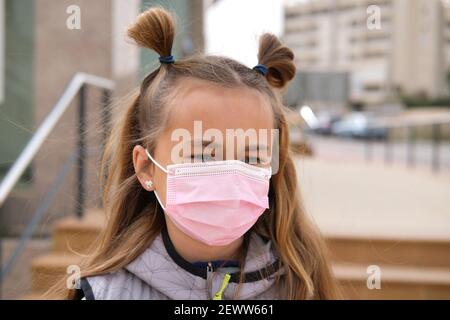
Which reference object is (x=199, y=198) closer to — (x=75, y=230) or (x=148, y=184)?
(x=148, y=184)

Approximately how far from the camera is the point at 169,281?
124 cm

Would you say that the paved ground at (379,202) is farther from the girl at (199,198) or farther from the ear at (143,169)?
the ear at (143,169)

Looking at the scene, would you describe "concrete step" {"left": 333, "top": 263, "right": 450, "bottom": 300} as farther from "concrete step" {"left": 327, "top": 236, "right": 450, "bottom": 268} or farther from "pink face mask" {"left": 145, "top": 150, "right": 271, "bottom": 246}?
"pink face mask" {"left": 145, "top": 150, "right": 271, "bottom": 246}

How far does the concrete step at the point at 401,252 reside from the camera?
338cm

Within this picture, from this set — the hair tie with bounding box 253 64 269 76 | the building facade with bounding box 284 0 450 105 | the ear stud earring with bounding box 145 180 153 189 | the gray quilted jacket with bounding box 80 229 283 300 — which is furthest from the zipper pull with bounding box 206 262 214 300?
the building facade with bounding box 284 0 450 105

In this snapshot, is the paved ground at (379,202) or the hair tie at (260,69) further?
the paved ground at (379,202)

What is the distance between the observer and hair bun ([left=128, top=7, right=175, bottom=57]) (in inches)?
48.2

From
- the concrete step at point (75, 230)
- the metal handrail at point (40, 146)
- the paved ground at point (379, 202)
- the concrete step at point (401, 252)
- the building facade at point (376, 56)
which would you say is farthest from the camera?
the building facade at point (376, 56)

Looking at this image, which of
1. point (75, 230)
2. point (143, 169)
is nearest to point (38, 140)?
point (75, 230)

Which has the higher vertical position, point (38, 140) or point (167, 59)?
point (167, 59)

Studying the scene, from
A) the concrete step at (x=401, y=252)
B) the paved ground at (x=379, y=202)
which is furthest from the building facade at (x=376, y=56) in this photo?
the concrete step at (x=401, y=252)

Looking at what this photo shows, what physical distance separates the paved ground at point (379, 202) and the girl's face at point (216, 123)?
575 mm

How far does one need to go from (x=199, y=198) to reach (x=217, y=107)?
0.21m
